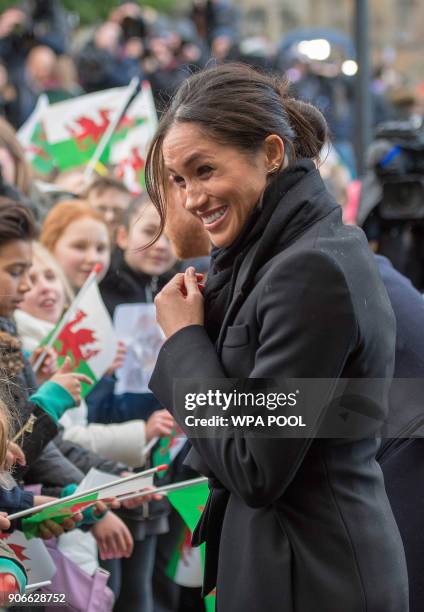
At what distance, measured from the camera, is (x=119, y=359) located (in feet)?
13.3

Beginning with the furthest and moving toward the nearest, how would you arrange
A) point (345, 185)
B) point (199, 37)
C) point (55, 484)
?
point (199, 37) → point (345, 185) → point (55, 484)

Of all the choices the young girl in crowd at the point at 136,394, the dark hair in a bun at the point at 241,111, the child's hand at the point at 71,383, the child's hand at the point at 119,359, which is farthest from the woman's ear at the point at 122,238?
the dark hair in a bun at the point at 241,111

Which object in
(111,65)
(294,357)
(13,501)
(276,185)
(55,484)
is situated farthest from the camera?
(111,65)

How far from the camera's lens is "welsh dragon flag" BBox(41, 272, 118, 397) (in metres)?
3.71

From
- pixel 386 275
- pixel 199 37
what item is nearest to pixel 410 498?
pixel 386 275

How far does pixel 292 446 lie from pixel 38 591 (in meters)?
1.10

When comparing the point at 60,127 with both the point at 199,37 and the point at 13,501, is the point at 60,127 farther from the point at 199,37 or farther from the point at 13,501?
the point at 199,37

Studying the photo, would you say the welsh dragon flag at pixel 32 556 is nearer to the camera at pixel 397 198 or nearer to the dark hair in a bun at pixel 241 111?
the dark hair in a bun at pixel 241 111

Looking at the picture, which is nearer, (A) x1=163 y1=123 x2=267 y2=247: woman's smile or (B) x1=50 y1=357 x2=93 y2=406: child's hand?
(A) x1=163 y1=123 x2=267 y2=247: woman's smile

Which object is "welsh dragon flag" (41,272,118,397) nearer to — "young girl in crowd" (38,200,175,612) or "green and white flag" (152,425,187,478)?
"young girl in crowd" (38,200,175,612)

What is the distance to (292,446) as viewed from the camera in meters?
2.09

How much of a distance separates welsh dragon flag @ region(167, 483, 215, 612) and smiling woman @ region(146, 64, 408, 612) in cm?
105

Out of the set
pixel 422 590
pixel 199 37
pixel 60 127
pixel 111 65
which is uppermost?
pixel 199 37

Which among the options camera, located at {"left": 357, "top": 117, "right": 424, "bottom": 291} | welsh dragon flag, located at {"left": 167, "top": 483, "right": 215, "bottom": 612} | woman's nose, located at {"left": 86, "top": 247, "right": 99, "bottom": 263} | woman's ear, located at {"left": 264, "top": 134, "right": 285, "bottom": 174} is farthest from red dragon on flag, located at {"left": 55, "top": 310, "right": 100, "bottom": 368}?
camera, located at {"left": 357, "top": 117, "right": 424, "bottom": 291}
